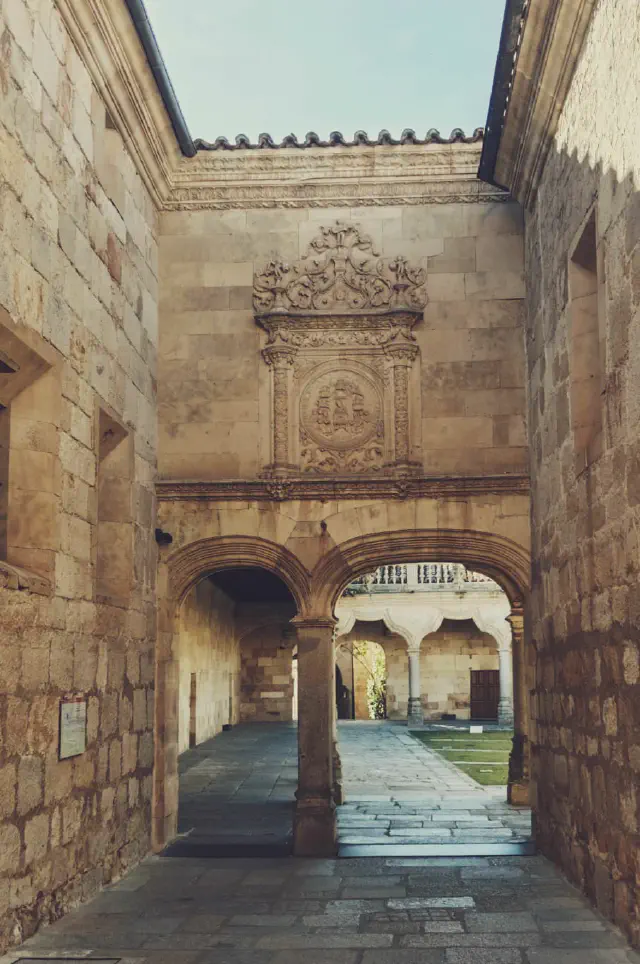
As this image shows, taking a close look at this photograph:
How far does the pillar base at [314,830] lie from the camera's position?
8273 millimetres

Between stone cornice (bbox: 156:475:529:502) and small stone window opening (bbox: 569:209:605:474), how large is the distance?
188cm

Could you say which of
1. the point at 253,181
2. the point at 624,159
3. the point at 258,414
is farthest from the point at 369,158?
the point at 624,159

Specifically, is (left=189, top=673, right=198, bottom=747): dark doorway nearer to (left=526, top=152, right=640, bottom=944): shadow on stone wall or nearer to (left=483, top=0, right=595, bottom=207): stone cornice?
(left=526, top=152, right=640, bottom=944): shadow on stone wall

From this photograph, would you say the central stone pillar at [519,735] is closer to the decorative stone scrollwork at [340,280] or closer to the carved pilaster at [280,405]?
the carved pilaster at [280,405]

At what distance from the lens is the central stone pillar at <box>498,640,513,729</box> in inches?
922

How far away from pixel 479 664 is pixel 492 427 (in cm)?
1834

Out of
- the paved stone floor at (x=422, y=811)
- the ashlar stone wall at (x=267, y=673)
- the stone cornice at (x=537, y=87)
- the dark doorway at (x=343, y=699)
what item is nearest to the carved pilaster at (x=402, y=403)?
the stone cornice at (x=537, y=87)

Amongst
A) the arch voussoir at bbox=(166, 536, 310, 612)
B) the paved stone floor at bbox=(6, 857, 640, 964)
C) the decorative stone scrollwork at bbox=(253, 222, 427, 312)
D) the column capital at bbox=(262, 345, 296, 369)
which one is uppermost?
the decorative stone scrollwork at bbox=(253, 222, 427, 312)

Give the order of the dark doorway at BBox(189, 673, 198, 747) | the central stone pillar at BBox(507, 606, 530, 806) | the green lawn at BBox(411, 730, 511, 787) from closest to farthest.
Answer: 1. the central stone pillar at BBox(507, 606, 530, 806)
2. the green lawn at BBox(411, 730, 511, 787)
3. the dark doorway at BBox(189, 673, 198, 747)

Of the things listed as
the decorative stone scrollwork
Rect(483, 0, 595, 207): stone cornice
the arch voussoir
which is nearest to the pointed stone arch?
the arch voussoir

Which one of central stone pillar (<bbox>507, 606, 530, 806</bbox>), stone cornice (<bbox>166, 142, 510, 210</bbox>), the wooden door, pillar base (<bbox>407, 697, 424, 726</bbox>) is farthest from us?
the wooden door

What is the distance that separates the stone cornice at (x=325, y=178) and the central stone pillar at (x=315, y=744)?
147 inches

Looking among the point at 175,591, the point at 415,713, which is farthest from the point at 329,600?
the point at 415,713

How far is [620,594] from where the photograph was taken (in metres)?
5.55
